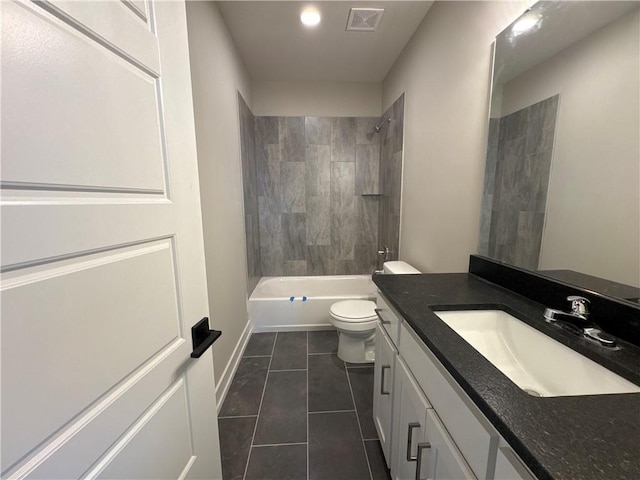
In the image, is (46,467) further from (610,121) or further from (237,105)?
(237,105)

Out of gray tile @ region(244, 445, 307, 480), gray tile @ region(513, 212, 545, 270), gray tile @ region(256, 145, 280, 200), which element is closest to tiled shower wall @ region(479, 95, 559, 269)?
gray tile @ region(513, 212, 545, 270)

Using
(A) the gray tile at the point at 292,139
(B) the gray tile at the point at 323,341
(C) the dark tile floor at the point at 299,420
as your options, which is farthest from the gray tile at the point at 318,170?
(C) the dark tile floor at the point at 299,420

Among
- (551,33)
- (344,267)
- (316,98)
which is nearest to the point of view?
(551,33)

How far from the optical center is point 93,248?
486mm

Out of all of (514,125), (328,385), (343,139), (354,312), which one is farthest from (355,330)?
(343,139)

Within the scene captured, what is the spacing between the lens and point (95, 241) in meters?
0.49

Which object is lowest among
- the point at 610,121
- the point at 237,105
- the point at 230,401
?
the point at 230,401

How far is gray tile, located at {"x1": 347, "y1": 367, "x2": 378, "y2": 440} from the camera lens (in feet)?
4.94

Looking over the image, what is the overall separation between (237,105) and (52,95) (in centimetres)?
208

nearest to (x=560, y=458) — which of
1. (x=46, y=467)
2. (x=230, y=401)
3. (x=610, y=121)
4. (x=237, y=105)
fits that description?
(x=46, y=467)

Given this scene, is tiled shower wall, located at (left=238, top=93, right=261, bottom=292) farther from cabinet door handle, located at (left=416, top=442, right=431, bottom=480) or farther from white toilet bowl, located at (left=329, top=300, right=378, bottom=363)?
cabinet door handle, located at (left=416, top=442, right=431, bottom=480)

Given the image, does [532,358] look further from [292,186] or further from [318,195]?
[292,186]

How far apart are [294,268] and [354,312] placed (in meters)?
1.34

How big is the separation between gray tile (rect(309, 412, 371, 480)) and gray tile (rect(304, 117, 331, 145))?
2713mm
